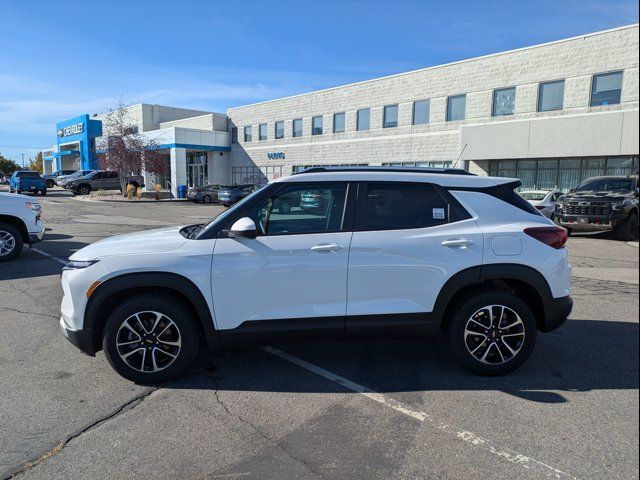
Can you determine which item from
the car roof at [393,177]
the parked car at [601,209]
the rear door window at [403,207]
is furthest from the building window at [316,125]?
the rear door window at [403,207]

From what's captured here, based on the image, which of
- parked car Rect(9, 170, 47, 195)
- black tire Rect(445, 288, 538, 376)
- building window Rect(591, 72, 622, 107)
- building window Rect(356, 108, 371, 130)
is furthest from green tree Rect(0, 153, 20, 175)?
black tire Rect(445, 288, 538, 376)

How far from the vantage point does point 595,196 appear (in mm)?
13633

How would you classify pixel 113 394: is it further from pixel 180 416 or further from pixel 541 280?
pixel 541 280

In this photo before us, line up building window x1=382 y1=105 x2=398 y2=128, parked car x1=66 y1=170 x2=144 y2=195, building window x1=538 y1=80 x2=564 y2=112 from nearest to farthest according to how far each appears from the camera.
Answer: building window x1=538 y1=80 x2=564 y2=112 < building window x1=382 y1=105 x2=398 y2=128 < parked car x1=66 y1=170 x2=144 y2=195

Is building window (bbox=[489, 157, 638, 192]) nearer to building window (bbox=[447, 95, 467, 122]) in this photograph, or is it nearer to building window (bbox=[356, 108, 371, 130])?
building window (bbox=[447, 95, 467, 122])

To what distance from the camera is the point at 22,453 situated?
298 centimetres

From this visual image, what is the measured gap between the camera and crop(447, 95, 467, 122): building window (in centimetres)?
2806

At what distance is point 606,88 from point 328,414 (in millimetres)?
25243

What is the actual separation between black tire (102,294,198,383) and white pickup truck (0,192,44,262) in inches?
272

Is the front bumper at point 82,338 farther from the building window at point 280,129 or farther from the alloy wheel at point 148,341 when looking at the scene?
the building window at point 280,129

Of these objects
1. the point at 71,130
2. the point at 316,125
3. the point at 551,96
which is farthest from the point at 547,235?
the point at 71,130

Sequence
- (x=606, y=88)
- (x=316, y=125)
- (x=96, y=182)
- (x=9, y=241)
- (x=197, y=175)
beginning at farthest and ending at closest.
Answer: (x=197, y=175)
(x=316, y=125)
(x=96, y=182)
(x=606, y=88)
(x=9, y=241)

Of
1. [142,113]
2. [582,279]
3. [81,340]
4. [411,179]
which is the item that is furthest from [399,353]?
[142,113]

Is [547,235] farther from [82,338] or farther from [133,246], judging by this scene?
[82,338]
